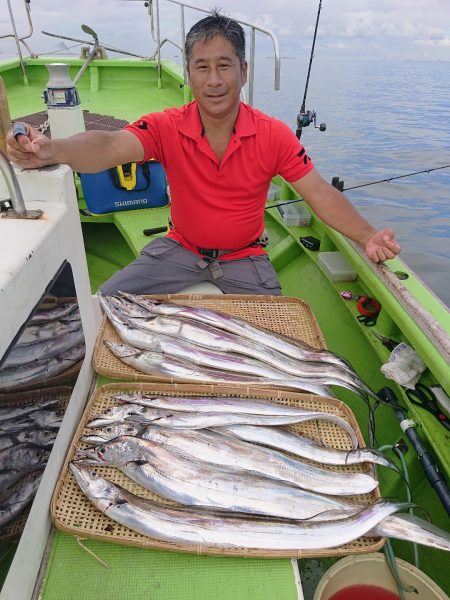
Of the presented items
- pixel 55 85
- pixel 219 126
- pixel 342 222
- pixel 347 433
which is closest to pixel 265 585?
pixel 347 433

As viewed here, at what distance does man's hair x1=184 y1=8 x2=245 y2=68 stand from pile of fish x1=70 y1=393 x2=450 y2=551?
2.16 metres

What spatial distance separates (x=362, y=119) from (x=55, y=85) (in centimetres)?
2165

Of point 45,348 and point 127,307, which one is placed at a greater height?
point 45,348

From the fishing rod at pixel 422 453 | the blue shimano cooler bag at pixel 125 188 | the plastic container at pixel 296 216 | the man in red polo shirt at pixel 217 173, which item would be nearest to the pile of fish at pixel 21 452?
the man in red polo shirt at pixel 217 173

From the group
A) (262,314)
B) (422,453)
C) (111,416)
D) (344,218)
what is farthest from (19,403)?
(344,218)

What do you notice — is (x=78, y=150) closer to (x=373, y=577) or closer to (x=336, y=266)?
(x=336, y=266)

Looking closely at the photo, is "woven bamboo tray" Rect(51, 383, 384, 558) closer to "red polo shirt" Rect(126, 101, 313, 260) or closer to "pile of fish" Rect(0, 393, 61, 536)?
"pile of fish" Rect(0, 393, 61, 536)

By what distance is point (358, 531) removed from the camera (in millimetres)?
1618

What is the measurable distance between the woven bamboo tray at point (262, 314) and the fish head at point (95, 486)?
69cm

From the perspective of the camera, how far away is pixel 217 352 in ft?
7.95

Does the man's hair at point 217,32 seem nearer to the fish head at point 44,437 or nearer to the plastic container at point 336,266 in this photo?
the plastic container at point 336,266

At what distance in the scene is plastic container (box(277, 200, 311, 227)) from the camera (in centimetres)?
431

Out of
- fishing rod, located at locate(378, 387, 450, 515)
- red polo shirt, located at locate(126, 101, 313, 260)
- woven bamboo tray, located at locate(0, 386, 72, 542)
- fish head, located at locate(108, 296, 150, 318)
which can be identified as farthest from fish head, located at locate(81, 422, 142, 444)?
red polo shirt, located at locate(126, 101, 313, 260)

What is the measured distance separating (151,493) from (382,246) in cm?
195
